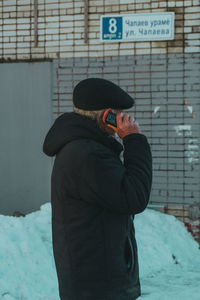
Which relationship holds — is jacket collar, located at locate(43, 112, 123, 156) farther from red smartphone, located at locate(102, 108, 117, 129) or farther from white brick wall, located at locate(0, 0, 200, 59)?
white brick wall, located at locate(0, 0, 200, 59)

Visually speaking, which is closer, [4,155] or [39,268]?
[39,268]

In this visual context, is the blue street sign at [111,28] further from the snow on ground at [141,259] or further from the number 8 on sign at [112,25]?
the snow on ground at [141,259]

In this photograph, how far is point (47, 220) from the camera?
5715mm

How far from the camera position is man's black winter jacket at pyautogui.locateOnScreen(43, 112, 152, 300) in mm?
1854

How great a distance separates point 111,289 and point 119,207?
40 cm

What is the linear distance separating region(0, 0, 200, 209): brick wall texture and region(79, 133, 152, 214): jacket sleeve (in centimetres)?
450

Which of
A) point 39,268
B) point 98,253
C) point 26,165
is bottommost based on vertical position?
point 39,268

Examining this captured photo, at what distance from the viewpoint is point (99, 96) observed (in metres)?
2.01

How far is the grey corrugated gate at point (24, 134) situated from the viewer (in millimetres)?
6805

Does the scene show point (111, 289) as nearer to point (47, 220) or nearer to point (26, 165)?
point (47, 220)

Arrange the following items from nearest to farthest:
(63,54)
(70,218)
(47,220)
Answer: (70,218)
(47,220)
(63,54)

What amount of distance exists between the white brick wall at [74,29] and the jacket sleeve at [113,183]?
15.6 feet

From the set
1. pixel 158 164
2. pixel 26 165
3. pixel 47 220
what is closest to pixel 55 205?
pixel 47 220

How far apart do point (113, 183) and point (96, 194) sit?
9cm
